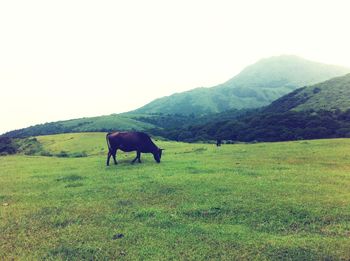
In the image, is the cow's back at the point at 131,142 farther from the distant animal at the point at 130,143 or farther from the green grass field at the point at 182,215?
the green grass field at the point at 182,215

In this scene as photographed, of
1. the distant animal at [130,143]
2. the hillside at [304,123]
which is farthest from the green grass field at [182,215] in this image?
the hillside at [304,123]

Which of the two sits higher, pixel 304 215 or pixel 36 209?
pixel 36 209

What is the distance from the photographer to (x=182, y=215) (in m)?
14.5

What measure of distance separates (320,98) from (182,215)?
13950cm

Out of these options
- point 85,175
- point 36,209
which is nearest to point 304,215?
point 36,209

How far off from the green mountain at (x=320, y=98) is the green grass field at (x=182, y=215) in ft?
350

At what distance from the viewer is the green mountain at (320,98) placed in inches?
4963

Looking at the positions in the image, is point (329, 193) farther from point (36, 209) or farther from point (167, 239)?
point (36, 209)

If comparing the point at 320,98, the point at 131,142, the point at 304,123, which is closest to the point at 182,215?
the point at 131,142

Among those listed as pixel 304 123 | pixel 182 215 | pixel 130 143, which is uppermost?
pixel 130 143

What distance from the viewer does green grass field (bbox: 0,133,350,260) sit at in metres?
11.3

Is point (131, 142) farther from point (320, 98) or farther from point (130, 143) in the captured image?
point (320, 98)

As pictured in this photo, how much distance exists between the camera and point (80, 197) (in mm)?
17906

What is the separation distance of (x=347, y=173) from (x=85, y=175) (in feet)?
55.0
